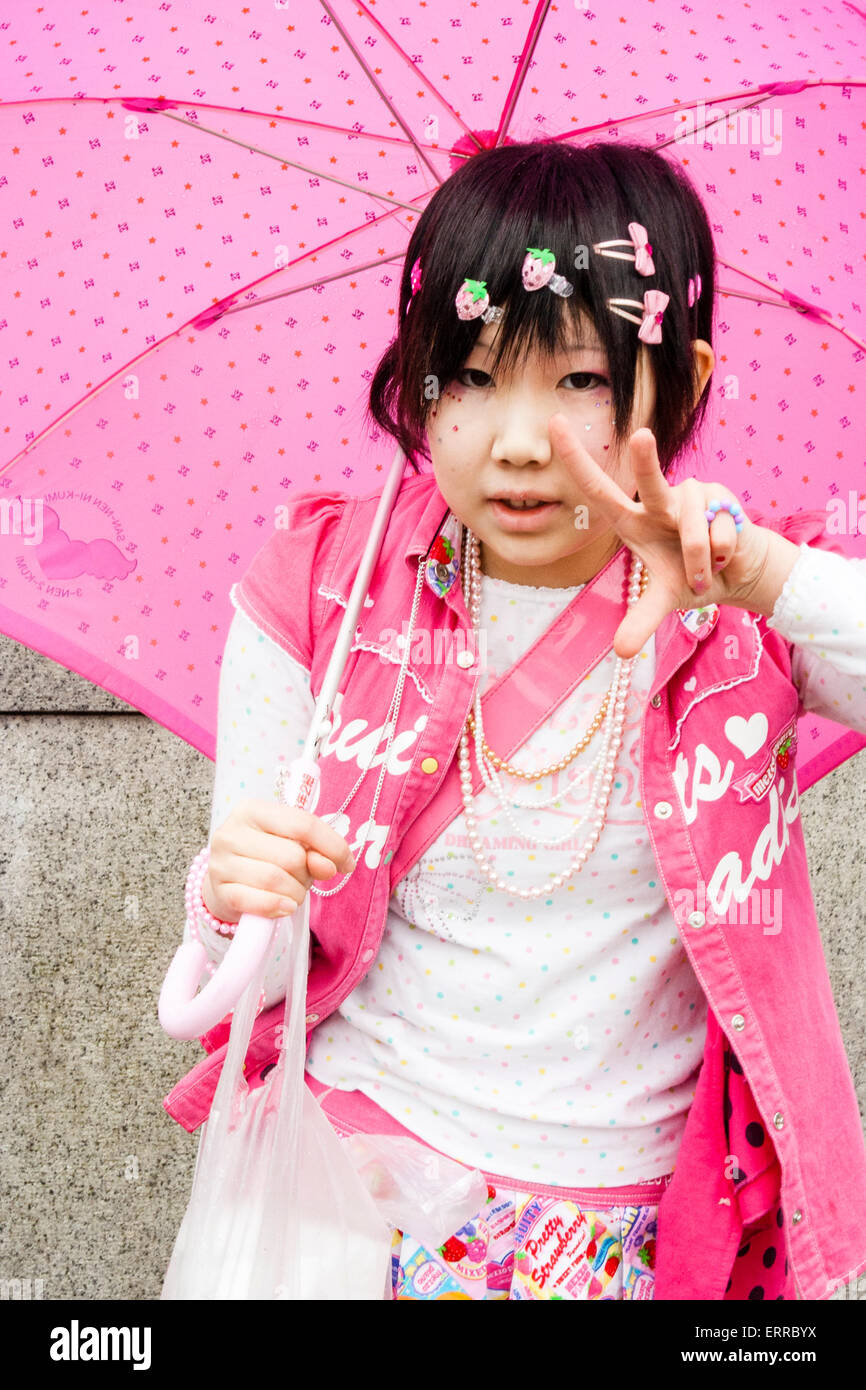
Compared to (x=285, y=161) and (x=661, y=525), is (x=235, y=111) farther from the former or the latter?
(x=661, y=525)

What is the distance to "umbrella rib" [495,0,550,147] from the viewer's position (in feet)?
5.19

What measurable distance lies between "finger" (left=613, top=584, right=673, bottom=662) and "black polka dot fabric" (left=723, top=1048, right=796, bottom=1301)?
64cm

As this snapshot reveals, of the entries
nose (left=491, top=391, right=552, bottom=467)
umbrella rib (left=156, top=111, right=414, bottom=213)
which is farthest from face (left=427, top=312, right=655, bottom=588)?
umbrella rib (left=156, top=111, right=414, bottom=213)

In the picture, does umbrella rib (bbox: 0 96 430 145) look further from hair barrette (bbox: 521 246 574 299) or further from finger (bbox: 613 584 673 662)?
finger (bbox: 613 584 673 662)

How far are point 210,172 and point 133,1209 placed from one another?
7.40 ft

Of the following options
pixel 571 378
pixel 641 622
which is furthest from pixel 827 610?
pixel 571 378

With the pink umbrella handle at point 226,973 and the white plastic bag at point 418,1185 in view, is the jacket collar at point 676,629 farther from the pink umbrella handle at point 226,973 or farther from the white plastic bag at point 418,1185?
the white plastic bag at point 418,1185

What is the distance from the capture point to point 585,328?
1.47 metres

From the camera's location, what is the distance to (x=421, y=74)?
1.63 m

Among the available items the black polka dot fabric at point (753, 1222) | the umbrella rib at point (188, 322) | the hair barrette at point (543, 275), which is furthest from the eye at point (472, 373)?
the black polka dot fabric at point (753, 1222)

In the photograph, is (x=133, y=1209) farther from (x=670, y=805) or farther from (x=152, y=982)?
(x=670, y=805)

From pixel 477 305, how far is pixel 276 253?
40 centimetres

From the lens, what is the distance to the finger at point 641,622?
1259mm

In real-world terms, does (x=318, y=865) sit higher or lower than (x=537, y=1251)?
higher
